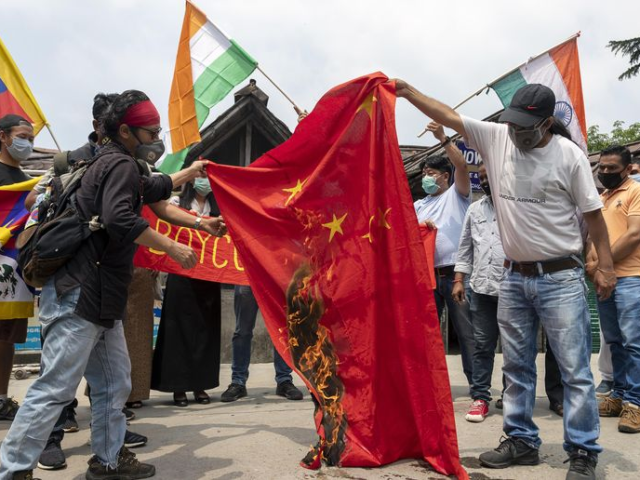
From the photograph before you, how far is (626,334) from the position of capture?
14.8 ft

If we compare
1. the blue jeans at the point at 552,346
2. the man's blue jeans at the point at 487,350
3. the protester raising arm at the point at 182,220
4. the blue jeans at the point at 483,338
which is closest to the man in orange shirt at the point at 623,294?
the man's blue jeans at the point at 487,350

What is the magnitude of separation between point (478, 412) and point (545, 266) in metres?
1.70

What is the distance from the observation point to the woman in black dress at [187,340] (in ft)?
17.5

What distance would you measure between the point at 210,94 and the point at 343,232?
3.34 meters

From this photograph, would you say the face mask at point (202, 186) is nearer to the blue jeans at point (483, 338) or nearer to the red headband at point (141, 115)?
the red headband at point (141, 115)

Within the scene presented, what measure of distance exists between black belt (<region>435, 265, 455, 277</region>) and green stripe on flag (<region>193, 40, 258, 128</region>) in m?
2.75

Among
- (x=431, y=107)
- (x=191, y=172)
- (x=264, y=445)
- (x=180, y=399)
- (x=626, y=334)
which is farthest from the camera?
(x=180, y=399)

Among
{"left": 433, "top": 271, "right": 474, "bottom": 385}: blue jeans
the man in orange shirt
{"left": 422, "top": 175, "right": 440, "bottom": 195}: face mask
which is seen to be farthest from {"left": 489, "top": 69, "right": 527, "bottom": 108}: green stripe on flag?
{"left": 433, "top": 271, "right": 474, "bottom": 385}: blue jeans

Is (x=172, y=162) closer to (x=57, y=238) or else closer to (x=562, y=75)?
(x=57, y=238)

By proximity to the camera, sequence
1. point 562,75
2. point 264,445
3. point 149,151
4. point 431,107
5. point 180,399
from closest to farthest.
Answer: point 431,107 → point 149,151 → point 264,445 → point 180,399 → point 562,75

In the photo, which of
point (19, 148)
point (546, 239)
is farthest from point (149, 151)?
point (546, 239)

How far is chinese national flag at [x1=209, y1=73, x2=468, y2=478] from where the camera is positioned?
10.8 ft

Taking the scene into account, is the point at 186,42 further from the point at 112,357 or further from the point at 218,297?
the point at 112,357

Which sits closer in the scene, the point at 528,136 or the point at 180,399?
the point at 528,136
